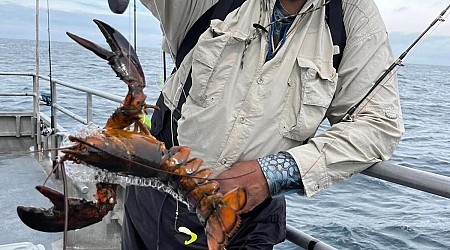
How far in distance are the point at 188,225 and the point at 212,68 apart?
67cm

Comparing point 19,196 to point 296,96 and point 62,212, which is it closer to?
point 62,212

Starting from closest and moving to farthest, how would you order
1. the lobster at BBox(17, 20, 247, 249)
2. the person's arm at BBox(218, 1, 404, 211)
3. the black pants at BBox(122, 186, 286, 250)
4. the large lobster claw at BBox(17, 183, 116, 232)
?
the lobster at BBox(17, 20, 247, 249) → the large lobster claw at BBox(17, 183, 116, 232) → the person's arm at BBox(218, 1, 404, 211) → the black pants at BBox(122, 186, 286, 250)

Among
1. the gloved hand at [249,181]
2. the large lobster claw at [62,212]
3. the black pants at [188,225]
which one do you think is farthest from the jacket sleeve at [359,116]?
the large lobster claw at [62,212]

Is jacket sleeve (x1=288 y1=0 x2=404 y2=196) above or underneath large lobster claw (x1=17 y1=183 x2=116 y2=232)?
above

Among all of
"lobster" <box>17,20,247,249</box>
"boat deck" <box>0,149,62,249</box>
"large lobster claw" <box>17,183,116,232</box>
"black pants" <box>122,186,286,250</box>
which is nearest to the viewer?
"lobster" <box>17,20,247,249</box>

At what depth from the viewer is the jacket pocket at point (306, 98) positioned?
Answer: 2.07 meters

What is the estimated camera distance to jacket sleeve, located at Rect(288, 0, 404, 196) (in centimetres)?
204

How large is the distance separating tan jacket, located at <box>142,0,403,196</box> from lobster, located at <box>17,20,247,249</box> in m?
0.21

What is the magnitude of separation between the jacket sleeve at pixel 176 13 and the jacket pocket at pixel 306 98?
0.53 metres

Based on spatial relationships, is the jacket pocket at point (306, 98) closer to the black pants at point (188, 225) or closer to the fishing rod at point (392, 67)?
the fishing rod at point (392, 67)

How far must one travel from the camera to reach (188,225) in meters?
2.16

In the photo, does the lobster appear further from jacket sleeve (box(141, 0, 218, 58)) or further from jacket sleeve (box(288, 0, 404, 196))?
jacket sleeve (box(141, 0, 218, 58))

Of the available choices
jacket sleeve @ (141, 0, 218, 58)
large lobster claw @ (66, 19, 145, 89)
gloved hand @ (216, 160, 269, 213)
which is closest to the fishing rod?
gloved hand @ (216, 160, 269, 213)

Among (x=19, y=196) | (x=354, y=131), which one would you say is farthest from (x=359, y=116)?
(x=19, y=196)
